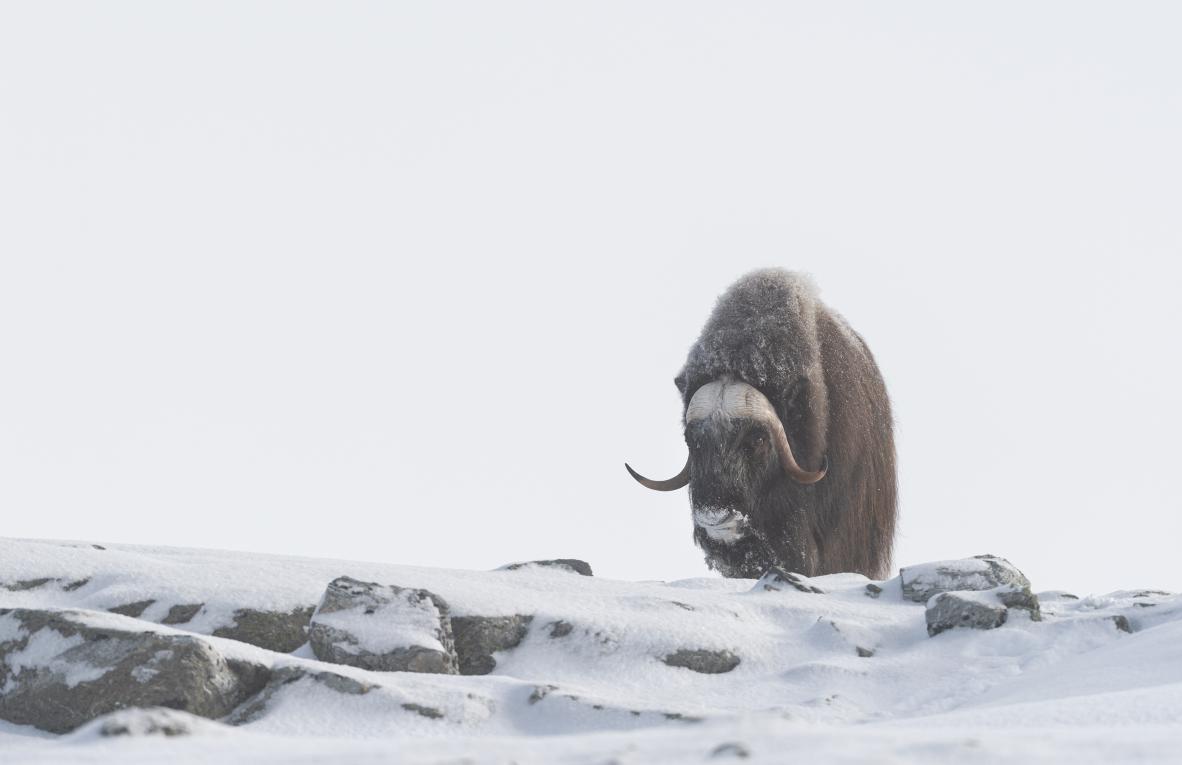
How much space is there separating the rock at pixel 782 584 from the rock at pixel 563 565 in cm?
57

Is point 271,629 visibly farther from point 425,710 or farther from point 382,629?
point 425,710

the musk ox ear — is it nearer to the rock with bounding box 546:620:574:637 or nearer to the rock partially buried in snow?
the rock partially buried in snow

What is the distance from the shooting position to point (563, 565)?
4.93 m

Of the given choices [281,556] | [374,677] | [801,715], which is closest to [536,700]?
[374,677]

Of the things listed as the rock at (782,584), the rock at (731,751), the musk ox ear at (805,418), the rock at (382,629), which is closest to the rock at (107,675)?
the rock at (382,629)

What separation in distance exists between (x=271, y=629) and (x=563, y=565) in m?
1.38

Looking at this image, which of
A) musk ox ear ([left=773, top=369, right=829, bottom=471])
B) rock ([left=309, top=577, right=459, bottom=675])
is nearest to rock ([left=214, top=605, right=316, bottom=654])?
rock ([left=309, top=577, right=459, bottom=675])

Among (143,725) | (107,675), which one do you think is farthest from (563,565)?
(143,725)

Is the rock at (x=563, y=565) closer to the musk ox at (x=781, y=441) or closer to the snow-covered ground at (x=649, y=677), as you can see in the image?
the snow-covered ground at (x=649, y=677)

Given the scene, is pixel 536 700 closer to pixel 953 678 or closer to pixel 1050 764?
pixel 953 678

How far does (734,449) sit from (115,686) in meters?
4.77

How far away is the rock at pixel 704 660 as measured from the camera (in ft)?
12.4

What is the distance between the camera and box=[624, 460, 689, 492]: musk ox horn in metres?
8.27

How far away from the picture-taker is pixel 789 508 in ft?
25.6
